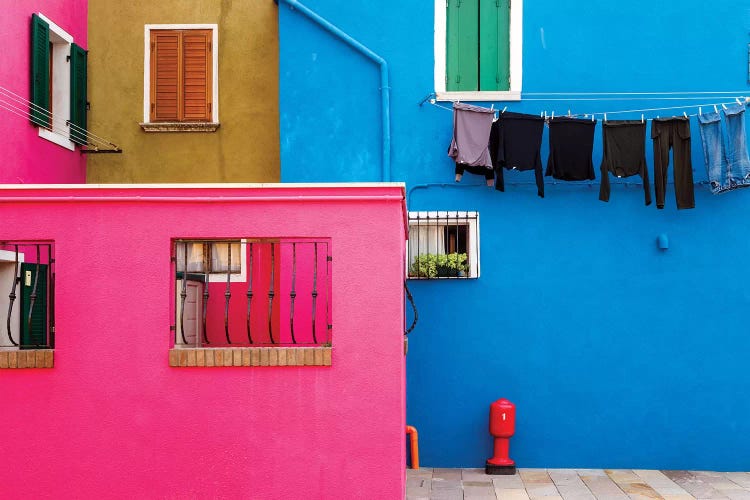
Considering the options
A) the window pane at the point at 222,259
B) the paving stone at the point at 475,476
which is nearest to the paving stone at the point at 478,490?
the paving stone at the point at 475,476

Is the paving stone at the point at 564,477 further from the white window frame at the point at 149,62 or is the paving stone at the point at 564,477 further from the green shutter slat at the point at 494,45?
the white window frame at the point at 149,62

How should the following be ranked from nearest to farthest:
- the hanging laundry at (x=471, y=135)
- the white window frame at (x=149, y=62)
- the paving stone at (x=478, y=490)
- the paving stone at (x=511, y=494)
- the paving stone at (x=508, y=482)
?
1. the paving stone at (x=511, y=494)
2. the paving stone at (x=478, y=490)
3. the paving stone at (x=508, y=482)
4. the hanging laundry at (x=471, y=135)
5. the white window frame at (x=149, y=62)

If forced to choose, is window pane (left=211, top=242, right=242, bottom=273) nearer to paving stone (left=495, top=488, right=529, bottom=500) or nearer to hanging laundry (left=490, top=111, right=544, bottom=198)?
hanging laundry (left=490, top=111, right=544, bottom=198)

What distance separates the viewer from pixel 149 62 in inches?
475

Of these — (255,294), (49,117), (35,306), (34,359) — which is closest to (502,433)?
(255,294)

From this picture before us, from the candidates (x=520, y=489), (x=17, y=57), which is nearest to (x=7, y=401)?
(x=17, y=57)

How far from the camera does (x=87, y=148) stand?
38.8ft

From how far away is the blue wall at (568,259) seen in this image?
10664 mm

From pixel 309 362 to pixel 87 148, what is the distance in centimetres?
576

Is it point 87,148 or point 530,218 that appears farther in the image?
point 87,148

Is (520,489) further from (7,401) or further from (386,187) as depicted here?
(7,401)

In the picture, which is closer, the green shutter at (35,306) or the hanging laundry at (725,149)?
the green shutter at (35,306)

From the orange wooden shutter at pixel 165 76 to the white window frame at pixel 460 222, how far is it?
3.57 metres

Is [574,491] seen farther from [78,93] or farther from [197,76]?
[78,93]
